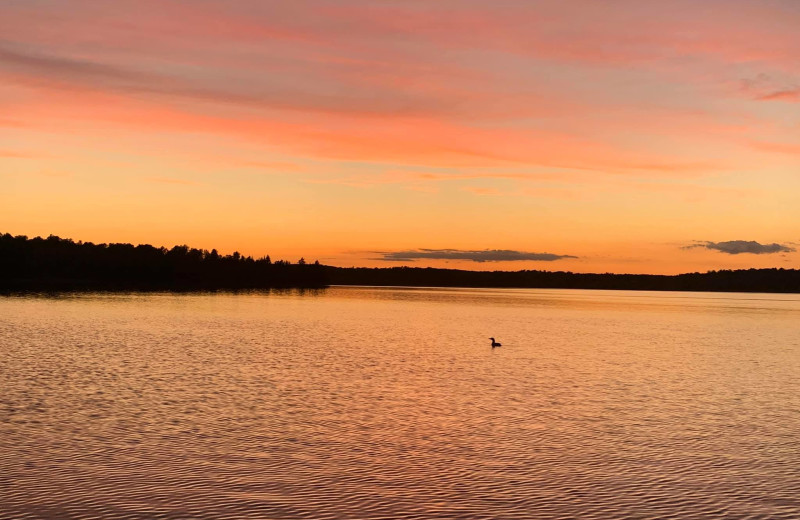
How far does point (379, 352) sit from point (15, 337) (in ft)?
78.7

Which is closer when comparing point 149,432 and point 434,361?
point 149,432

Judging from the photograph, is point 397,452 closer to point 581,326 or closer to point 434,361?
point 434,361

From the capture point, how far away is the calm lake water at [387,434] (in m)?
15.1

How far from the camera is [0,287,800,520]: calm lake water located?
15.1 metres

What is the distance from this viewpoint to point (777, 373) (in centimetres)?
3909

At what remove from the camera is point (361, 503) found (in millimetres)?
14883

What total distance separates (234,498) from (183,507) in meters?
1.08

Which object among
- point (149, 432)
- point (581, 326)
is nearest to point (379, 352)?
point (149, 432)

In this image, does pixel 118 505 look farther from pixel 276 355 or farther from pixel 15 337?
pixel 15 337

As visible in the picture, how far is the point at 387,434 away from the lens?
2167 cm

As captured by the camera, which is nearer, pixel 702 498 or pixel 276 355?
pixel 702 498

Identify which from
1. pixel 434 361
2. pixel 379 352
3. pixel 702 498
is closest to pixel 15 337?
pixel 379 352

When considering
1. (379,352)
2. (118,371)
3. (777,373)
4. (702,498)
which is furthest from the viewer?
(379,352)

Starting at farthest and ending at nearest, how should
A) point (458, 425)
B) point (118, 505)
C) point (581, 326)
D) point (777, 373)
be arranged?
point (581, 326), point (777, 373), point (458, 425), point (118, 505)
